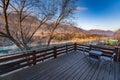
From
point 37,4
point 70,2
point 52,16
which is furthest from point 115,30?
point 37,4

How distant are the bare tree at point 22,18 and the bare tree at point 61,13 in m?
0.64

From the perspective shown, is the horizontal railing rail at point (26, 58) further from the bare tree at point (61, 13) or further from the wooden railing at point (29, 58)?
the bare tree at point (61, 13)

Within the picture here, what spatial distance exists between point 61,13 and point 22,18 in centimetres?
326

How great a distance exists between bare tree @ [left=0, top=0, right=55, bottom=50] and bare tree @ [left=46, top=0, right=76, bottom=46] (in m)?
0.64

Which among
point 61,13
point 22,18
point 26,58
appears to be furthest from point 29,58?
point 61,13

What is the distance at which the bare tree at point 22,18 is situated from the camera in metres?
5.60

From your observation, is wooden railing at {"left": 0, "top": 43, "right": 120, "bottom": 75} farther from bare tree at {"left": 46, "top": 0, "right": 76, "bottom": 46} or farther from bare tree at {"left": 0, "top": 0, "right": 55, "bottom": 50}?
bare tree at {"left": 46, "top": 0, "right": 76, "bottom": 46}

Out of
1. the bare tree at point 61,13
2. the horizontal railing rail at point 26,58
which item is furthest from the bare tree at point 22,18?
the horizontal railing rail at point 26,58

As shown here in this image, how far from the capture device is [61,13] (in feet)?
26.6

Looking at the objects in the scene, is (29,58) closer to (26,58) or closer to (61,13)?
(26,58)

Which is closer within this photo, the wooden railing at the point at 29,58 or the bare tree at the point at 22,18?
the wooden railing at the point at 29,58

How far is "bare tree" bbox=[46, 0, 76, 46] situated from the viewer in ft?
26.0

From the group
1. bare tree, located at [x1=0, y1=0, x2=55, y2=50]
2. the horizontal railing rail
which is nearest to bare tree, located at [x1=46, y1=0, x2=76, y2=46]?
bare tree, located at [x1=0, y1=0, x2=55, y2=50]

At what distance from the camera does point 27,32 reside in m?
6.99
